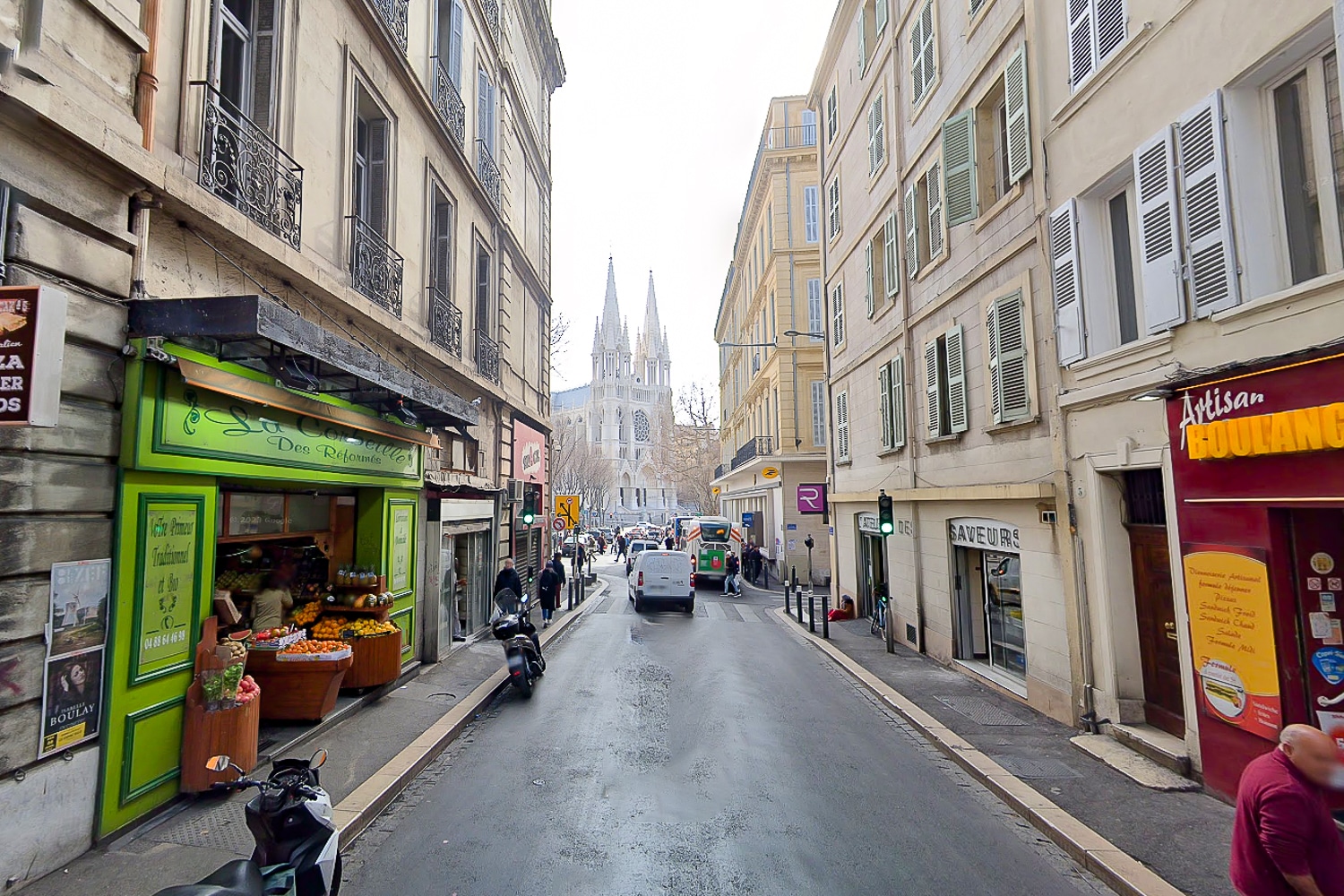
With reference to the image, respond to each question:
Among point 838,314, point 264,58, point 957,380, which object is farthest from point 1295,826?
point 838,314

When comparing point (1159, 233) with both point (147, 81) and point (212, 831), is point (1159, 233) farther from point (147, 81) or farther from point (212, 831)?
point (212, 831)

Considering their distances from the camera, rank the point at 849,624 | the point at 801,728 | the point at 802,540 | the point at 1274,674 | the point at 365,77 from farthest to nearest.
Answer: the point at 802,540, the point at 849,624, the point at 365,77, the point at 801,728, the point at 1274,674

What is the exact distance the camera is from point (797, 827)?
589cm

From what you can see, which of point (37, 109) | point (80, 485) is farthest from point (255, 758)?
point (37, 109)

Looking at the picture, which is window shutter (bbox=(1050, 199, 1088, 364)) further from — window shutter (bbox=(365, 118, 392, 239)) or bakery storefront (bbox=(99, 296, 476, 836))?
window shutter (bbox=(365, 118, 392, 239))

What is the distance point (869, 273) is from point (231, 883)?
1585 cm

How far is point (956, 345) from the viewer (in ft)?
38.9

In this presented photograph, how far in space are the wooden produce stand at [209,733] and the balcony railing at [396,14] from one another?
8.66 meters

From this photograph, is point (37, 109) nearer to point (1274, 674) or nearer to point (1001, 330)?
point (1274, 674)

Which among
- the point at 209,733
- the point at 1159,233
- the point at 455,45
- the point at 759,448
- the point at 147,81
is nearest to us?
the point at 147,81

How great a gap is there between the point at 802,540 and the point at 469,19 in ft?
68.1

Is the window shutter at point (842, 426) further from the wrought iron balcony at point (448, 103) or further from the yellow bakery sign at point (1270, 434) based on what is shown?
the yellow bakery sign at point (1270, 434)

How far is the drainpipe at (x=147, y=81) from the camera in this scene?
5.82 m

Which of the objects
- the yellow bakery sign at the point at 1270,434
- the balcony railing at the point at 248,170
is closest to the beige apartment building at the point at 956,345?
the yellow bakery sign at the point at 1270,434
